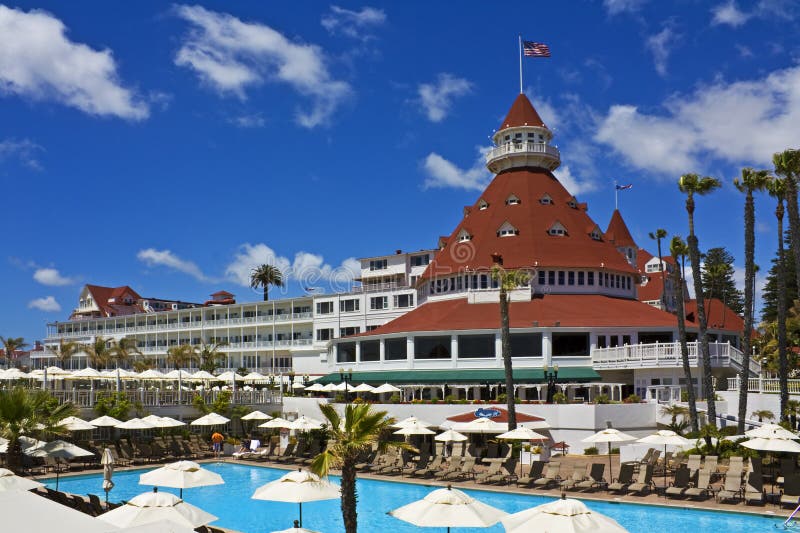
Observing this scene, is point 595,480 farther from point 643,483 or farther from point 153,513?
point 153,513

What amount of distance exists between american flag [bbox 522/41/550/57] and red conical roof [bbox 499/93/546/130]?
6.16 metres

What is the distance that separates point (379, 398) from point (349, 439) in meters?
40.0

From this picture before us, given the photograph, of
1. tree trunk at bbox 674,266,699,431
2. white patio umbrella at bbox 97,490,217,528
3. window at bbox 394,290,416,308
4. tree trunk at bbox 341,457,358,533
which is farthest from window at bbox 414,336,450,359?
white patio umbrella at bbox 97,490,217,528

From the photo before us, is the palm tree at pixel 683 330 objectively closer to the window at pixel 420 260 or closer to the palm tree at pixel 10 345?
the window at pixel 420 260

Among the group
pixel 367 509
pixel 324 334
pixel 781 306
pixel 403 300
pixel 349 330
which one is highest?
pixel 403 300

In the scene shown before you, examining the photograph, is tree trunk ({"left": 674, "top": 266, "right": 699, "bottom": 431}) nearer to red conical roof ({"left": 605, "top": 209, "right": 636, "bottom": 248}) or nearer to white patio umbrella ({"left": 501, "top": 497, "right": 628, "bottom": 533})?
white patio umbrella ({"left": 501, "top": 497, "right": 628, "bottom": 533})

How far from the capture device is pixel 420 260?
85625 mm

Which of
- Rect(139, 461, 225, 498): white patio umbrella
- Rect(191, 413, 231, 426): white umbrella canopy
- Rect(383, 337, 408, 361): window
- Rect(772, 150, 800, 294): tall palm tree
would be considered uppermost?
Rect(772, 150, 800, 294): tall palm tree

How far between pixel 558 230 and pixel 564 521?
5168cm

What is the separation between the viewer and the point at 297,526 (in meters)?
15.0

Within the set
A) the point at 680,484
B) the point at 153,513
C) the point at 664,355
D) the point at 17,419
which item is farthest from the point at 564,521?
the point at 664,355

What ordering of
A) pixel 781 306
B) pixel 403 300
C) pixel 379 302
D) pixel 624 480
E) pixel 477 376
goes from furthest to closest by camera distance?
pixel 379 302, pixel 403 300, pixel 477 376, pixel 781 306, pixel 624 480

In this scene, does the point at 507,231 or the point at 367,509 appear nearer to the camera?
the point at 367,509

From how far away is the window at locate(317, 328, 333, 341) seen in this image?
82750 mm
